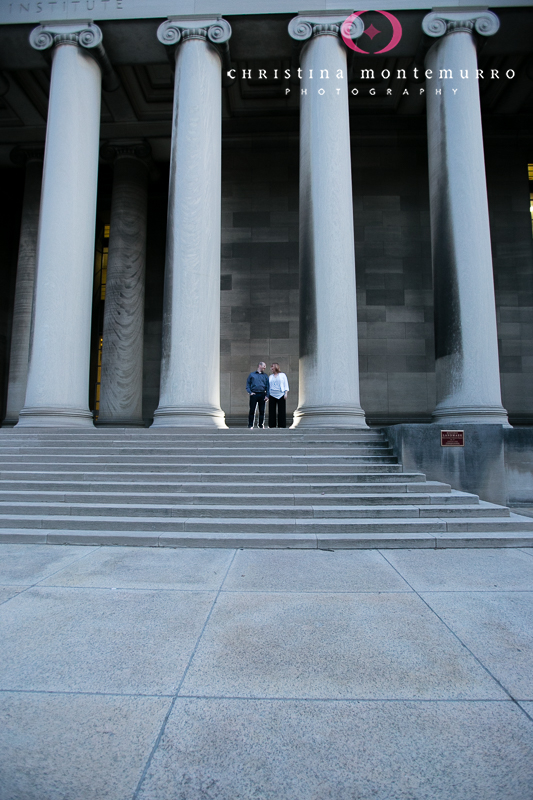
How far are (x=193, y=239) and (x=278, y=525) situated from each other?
1086cm

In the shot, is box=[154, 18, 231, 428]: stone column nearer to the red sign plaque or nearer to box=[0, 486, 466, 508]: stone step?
box=[0, 486, 466, 508]: stone step

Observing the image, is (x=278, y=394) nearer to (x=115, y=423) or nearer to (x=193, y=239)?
(x=193, y=239)

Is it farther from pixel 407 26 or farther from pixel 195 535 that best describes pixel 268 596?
pixel 407 26

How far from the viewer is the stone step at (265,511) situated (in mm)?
9281

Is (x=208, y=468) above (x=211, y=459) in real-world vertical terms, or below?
below

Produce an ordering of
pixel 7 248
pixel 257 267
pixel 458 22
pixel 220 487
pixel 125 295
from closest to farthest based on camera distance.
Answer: pixel 220 487
pixel 458 22
pixel 125 295
pixel 257 267
pixel 7 248

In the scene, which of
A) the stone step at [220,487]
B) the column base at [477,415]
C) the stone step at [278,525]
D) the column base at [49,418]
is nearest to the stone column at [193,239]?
the column base at [49,418]

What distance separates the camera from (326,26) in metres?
16.8

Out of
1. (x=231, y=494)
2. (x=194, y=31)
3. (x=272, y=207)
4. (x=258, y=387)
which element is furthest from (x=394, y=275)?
(x=231, y=494)

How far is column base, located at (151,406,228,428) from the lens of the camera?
48.6ft

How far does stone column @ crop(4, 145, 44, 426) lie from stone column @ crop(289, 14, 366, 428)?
15012 mm

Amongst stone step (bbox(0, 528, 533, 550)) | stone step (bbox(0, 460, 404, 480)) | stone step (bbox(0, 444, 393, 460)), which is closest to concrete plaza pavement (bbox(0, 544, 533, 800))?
stone step (bbox(0, 528, 533, 550))

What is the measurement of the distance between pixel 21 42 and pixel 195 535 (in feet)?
69.2

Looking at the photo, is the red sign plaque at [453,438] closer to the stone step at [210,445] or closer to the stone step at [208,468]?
the stone step at [210,445]
